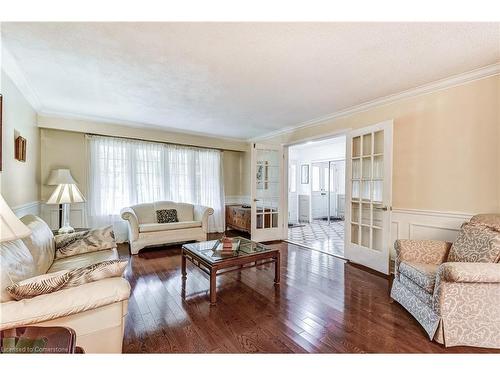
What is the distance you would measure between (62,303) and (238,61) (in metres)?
2.21

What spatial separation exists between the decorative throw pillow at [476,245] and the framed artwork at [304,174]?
5.50 metres

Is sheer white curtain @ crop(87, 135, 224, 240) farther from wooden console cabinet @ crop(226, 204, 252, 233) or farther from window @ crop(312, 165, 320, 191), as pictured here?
window @ crop(312, 165, 320, 191)

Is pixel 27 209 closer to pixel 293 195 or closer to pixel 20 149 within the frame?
pixel 20 149

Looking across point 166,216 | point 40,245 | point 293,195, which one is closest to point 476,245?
point 40,245

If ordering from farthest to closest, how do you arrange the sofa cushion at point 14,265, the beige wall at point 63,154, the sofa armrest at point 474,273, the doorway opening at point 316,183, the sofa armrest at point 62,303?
1. the doorway opening at point 316,183
2. the beige wall at point 63,154
3. the sofa armrest at point 474,273
4. the sofa cushion at point 14,265
5. the sofa armrest at point 62,303

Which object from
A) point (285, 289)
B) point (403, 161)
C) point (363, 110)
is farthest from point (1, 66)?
point (403, 161)

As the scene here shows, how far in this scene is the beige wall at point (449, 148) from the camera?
92.2 inches

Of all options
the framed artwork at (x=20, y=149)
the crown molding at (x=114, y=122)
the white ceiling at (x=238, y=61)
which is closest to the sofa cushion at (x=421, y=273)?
the white ceiling at (x=238, y=61)

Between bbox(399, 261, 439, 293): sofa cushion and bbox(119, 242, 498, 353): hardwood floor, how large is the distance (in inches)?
13.8

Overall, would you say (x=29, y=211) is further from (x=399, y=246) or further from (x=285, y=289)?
(x=399, y=246)

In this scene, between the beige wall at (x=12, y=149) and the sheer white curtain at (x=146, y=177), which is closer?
the beige wall at (x=12, y=149)

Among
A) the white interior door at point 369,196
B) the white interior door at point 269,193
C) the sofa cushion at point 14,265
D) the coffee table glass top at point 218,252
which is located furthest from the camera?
the white interior door at point 269,193

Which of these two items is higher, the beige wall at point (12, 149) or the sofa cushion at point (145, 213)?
the beige wall at point (12, 149)

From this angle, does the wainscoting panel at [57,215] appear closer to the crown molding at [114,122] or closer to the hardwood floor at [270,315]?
the crown molding at [114,122]
